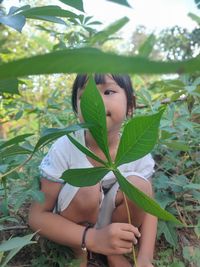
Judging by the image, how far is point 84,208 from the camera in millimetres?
1018

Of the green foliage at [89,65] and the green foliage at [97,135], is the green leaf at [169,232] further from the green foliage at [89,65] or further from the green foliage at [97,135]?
the green foliage at [89,65]

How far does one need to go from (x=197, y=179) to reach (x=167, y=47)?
2.79m

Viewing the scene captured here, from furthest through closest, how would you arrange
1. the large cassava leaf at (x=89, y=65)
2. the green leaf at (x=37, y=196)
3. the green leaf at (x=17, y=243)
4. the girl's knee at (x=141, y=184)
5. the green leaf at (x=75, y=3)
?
the girl's knee at (x=141, y=184), the green leaf at (x=37, y=196), the green leaf at (x=17, y=243), the green leaf at (x=75, y=3), the large cassava leaf at (x=89, y=65)

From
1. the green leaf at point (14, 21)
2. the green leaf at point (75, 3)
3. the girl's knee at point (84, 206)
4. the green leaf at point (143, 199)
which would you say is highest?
the green leaf at point (75, 3)

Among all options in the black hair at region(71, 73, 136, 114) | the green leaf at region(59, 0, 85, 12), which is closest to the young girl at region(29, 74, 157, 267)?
the black hair at region(71, 73, 136, 114)

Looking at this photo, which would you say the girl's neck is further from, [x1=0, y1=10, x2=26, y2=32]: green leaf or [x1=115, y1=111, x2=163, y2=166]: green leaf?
[x1=0, y1=10, x2=26, y2=32]: green leaf

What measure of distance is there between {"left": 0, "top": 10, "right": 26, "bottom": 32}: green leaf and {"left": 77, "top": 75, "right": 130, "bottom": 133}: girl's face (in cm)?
52

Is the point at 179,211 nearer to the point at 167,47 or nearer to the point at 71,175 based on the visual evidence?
the point at 71,175

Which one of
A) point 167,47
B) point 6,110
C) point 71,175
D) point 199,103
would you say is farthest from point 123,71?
point 167,47

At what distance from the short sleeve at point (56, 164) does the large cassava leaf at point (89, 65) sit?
2.70ft

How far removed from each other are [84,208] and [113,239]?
0.11 meters

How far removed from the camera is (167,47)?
3947mm

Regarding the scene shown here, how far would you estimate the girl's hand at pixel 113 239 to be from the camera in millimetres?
986

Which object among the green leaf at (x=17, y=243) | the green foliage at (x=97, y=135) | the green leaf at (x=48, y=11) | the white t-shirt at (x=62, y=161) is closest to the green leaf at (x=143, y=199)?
the green foliage at (x=97, y=135)
